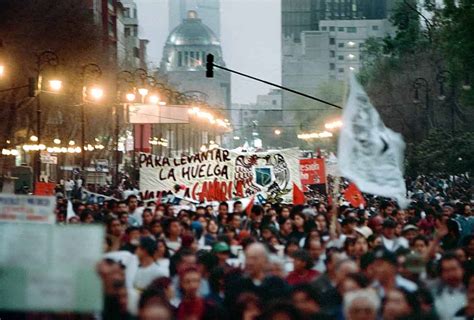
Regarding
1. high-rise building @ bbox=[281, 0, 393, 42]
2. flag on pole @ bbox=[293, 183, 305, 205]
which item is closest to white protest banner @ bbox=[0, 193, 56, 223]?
flag on pole @ bbox=[293, 183, 305, 205]

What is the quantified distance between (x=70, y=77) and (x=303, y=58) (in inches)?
4998

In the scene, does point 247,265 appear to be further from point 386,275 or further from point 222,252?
point 222,252

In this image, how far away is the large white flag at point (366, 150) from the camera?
1196 centimetres

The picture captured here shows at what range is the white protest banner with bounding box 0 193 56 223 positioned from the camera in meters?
8.89

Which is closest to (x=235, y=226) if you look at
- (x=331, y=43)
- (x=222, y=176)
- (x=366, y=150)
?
(x=366, y=150)

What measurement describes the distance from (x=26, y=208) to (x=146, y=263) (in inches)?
71.4

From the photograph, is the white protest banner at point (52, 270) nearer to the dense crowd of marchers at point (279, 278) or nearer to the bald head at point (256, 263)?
the dense crowd of marchers at point (279, 278)

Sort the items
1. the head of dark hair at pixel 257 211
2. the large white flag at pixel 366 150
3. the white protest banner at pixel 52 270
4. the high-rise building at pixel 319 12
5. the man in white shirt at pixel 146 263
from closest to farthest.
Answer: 1. the white protest banner at pixel 52 270
2. the man in white shirt at pixel 146 263
3. the large white flag at pixel 366 150
4. the head of dark hair at pixel 257 211
5. the high-rise building at pixel 319 12

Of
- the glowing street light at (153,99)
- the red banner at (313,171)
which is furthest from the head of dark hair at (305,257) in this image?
the glowing street light at (153,99)

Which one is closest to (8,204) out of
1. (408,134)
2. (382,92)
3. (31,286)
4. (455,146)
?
(31,286)

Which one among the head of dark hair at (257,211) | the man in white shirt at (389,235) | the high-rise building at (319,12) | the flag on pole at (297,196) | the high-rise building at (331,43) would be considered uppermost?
the high-rise building at (319,12)

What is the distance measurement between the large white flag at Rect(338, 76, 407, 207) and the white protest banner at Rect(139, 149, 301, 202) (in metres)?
12.5

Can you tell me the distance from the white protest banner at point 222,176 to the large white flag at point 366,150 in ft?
41.1

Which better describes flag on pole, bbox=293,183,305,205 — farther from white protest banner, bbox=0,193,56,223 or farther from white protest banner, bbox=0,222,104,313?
white protest banner, bbox=0,222,104,313
